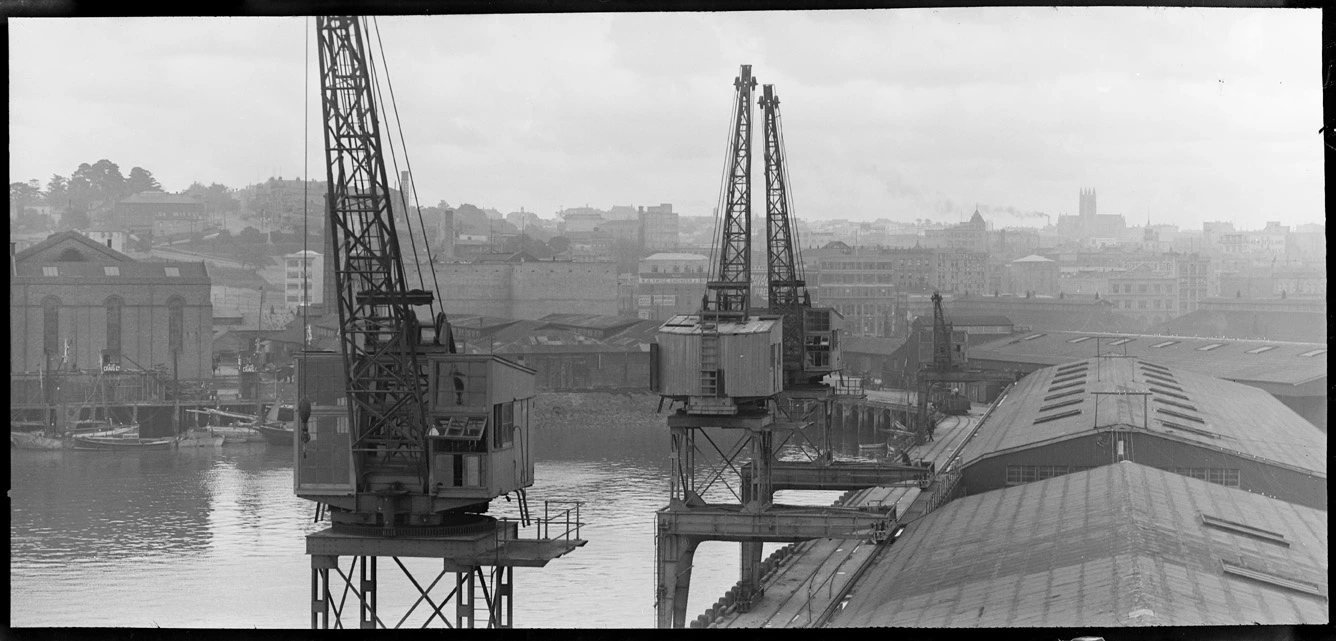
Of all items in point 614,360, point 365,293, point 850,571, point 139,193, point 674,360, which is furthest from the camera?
point 139,193

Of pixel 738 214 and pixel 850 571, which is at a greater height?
pixel 738 214

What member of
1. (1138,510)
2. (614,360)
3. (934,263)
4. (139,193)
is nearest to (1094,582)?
(1138,510)

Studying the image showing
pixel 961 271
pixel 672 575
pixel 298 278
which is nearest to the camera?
pixel 672 575

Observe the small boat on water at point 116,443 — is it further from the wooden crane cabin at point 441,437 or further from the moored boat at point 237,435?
the wooden crane cabin at point 441,437

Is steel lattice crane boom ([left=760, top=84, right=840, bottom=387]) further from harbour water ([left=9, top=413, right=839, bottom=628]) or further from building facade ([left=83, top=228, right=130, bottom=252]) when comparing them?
building facade ([left=83, top=228, right=130, bottom=252])

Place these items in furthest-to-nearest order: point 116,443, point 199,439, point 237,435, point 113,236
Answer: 1. point 113,236
2. point 237,435
3. point 199,439
4. point 116,443

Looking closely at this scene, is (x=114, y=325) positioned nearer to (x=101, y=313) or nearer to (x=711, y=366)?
(x=101, y=313)

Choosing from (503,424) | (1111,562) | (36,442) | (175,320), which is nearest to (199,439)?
(36,442)

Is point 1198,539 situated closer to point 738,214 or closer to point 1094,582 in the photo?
point 1094,582
